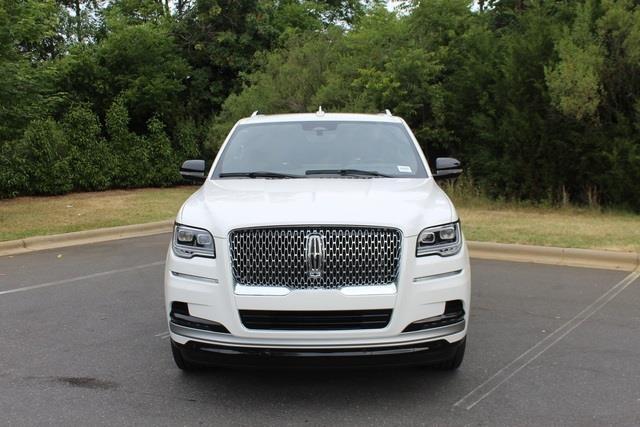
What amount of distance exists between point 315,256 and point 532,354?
224cm

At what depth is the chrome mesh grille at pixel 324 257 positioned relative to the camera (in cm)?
388

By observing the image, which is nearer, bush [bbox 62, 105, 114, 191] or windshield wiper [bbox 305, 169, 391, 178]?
windshield wiper [bbox 305, 169, 391, 178]

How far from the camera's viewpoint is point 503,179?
580 inches

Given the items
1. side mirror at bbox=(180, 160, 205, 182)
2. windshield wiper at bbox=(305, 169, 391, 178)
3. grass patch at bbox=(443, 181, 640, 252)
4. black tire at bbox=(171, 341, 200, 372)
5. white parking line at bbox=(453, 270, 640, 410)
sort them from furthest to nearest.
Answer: grass patch at bbox=(443, 181, 640, 252)
side mirror at bbox=(180, 160, 205, 182)
windshield wiper at bbox=(305, 169, 391, 178)
black tire at bbox=(171, 341, 200, 372)
white parking line at bbox=(453, 270, 640, 410)

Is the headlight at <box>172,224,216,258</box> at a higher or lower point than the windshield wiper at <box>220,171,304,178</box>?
lower

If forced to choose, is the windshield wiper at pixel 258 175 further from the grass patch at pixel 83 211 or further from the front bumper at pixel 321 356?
the grass patch at pixel 83 211

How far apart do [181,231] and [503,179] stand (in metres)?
11.7

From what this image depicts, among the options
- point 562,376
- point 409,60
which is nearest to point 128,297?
point 562,376

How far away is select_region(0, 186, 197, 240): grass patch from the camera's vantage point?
12133mm

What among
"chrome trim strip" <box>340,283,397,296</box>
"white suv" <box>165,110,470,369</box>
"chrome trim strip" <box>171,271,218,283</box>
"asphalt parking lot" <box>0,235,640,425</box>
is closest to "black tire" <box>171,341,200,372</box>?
"asphalt parking lot" <box>0,235,640,425</box>

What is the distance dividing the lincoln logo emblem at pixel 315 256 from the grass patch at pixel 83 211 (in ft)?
27.8

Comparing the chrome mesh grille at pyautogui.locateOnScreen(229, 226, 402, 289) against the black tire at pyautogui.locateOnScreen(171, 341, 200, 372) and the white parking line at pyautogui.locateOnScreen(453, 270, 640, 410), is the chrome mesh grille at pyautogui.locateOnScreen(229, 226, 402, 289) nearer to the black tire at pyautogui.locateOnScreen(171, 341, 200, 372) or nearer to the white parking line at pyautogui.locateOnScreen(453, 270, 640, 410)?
the black tire at pyautogui.locateOnScreen(171, 341, 200, 372)

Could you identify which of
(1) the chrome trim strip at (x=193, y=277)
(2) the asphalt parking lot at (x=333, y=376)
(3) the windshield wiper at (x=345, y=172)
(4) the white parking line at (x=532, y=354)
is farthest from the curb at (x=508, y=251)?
(1) the chrome trim strip at (x=193, y=277)

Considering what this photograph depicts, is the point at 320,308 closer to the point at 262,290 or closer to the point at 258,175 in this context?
the point at 262,290
